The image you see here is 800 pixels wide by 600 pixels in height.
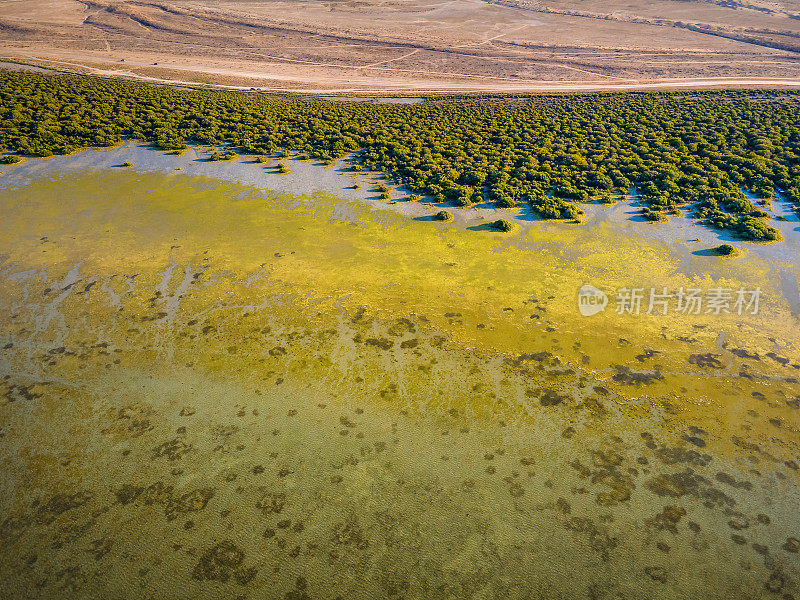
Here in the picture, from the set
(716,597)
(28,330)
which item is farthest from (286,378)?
(716,597)

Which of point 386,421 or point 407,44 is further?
point 407,44

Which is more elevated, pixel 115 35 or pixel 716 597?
pixel 115 35

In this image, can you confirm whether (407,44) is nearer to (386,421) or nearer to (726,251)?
(726,251)

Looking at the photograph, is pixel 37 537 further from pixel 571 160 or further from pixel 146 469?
pixel 571 160

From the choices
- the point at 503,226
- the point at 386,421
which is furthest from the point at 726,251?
the point at 386,421

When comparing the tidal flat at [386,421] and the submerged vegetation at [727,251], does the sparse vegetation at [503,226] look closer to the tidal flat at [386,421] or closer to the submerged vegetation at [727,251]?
the tidal flat at [386,421]

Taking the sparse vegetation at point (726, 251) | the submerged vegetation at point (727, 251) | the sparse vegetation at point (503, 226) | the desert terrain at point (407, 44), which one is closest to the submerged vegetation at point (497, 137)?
the submerged vegetation at point (727, 251)

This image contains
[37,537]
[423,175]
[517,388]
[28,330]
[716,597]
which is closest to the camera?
[716,597]
